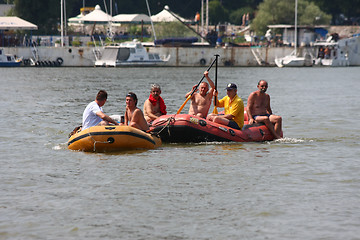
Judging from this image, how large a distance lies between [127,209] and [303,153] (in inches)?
268

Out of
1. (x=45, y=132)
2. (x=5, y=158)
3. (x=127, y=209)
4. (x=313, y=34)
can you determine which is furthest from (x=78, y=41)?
(x=127, y=209)

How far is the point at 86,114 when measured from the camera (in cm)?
1530

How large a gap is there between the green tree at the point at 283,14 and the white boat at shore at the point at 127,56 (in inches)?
961

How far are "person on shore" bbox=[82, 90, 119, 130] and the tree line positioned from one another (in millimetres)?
72225

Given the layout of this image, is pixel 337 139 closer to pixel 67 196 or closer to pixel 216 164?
pixel 216 164

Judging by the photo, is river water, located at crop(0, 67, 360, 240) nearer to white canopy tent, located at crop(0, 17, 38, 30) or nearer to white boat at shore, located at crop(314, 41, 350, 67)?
white canopy tent, located at crop(0, 17, 38, 30)

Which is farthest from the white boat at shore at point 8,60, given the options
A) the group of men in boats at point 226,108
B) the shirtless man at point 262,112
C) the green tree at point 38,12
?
the shirtless man at point 262,112

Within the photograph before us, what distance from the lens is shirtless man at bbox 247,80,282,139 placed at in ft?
56.2

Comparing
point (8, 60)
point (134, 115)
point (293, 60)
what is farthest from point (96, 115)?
point (293, 60)

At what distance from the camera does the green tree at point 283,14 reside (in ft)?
311

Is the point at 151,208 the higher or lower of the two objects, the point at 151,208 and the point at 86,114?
the lower

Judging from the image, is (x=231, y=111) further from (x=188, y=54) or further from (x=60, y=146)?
(x=188, y=54)

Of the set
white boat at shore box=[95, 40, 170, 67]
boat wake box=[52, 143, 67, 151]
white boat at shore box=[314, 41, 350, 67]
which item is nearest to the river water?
boat wake box=[52, 143, 67, 151]

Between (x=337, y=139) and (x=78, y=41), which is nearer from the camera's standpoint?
(x=337, y=139)
